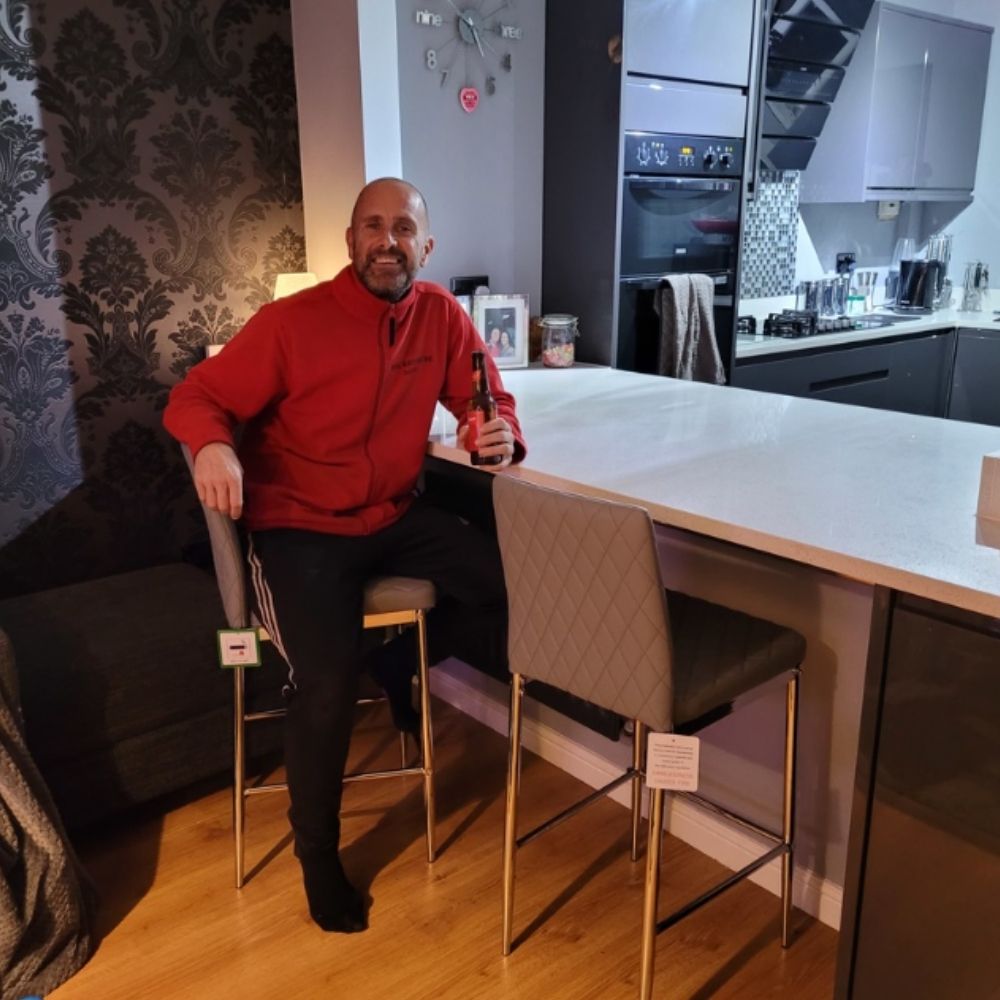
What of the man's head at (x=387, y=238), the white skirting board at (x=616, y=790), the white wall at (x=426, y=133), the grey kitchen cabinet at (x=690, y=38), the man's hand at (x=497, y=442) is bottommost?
the white skirting board at (x=616, y=790)

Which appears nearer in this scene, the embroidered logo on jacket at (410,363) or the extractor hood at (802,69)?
the embroidered logo on jacket at (410,363)

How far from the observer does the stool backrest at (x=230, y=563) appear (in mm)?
1898

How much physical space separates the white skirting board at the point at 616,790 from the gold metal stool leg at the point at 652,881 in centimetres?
46

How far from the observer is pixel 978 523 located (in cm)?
151

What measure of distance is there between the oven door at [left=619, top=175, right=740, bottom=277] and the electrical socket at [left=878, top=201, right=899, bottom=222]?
1942 millimetres

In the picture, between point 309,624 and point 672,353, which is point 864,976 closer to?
point 309,624

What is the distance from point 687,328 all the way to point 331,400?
59.1 inches

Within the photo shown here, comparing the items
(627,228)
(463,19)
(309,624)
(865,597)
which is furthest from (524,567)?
(463,19)

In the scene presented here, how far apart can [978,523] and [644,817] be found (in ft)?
3.82

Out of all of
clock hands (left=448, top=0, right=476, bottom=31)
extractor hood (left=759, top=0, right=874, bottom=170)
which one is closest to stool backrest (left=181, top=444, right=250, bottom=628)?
clock hands (left=448, top=0, right=476, bottom=31)

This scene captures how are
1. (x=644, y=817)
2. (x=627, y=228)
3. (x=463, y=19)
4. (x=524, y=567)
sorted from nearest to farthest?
(x=524, y=567) < (x=644, y=817) < (x=463, y=19) < (x=627, y=228)

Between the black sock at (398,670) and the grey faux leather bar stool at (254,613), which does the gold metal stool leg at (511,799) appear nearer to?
the grey faux leather bar stool at (254,613)

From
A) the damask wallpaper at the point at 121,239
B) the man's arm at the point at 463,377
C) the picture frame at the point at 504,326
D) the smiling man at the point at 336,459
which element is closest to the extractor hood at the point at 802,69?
the picture frame at the point at 504,326

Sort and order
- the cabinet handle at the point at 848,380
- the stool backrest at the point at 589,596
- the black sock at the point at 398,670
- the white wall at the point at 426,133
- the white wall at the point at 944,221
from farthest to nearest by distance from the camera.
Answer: the white wall at the point at 944,221, the cabinet handle at the point at 848,380, the white wall at the point at 426,133, the black sock at the point at 398,670, the stool backrest at the point at 589,596
